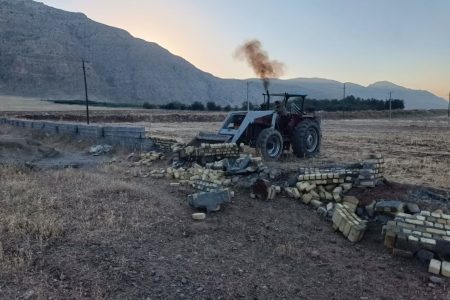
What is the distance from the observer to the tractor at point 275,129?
432 inches

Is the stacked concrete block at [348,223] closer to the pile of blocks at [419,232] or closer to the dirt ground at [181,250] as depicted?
the dirt ground at [181,250]

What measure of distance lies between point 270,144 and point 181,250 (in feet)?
21.0

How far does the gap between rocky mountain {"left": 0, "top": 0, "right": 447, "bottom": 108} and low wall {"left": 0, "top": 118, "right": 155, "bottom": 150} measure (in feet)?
236

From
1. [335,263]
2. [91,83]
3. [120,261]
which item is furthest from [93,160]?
[91,83]

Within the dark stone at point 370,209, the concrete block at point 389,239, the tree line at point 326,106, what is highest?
the tree line at point 326,106

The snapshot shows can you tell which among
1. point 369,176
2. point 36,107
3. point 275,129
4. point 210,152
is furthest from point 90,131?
point 36,107

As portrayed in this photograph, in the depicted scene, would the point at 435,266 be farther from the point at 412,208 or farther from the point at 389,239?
the point at 412,208

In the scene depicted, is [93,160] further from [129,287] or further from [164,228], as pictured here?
[129,287]

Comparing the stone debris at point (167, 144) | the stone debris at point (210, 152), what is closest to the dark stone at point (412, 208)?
the stone debris at point (210, 152)

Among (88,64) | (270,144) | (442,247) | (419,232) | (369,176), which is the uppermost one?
(88,64)

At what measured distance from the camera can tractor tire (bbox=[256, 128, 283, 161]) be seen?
34.7ft

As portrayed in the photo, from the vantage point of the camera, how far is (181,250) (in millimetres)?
5113

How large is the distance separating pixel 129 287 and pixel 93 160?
879cm

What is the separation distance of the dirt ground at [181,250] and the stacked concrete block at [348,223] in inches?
5.1
